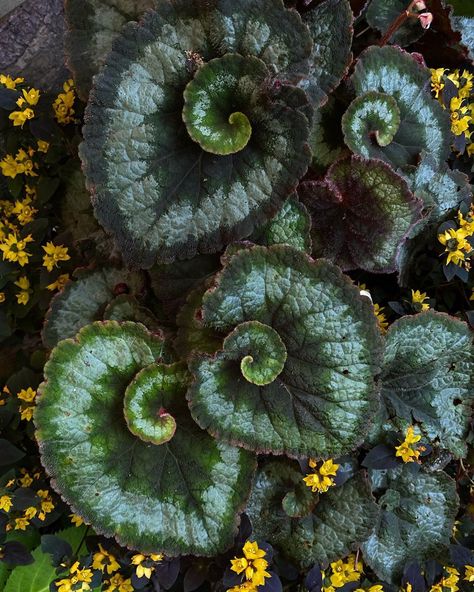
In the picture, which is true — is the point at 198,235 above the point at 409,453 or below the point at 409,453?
above

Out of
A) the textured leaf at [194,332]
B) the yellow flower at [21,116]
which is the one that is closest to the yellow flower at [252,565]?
the textured leaf at [194,332]

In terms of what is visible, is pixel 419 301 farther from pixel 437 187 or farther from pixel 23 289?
pixel 23 289

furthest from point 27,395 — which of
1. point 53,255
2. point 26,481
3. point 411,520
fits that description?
point 411,520

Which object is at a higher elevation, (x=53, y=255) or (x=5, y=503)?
(x=53, y=255)

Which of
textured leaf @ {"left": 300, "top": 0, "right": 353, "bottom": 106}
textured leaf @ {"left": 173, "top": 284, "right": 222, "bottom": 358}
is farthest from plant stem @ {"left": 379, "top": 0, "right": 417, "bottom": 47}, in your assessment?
textured leaf @ {"left": 173, "top": 284, "right": 222, "bottom": 358}

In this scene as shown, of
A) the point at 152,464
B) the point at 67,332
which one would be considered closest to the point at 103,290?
the point at 67,332

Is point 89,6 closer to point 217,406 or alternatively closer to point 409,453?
point 217,406

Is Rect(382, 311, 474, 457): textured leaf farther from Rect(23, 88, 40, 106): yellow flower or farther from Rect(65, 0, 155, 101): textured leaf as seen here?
Rect(23, 88, 40, 106): yellow flower
